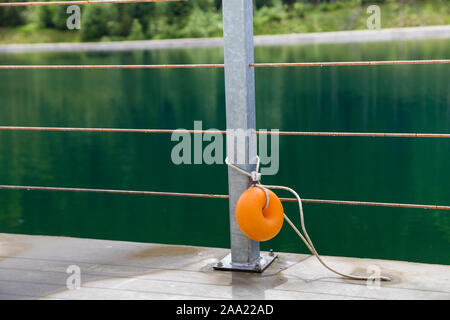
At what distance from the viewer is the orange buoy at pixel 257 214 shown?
188cm

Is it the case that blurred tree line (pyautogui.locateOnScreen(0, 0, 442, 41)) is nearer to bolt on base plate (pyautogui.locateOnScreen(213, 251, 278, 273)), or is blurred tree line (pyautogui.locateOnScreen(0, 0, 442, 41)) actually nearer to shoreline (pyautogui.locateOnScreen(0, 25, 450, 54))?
shoreline (pyautogui.locateOnScreen(0, 25, 450, 54))

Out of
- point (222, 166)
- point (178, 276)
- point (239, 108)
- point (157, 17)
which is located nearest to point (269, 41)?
point (157, 17)

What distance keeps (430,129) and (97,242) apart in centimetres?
781

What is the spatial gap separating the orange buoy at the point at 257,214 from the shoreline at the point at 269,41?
29611 millimetres

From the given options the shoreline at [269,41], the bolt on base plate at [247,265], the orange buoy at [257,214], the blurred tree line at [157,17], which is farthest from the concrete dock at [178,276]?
the blurred tree line at [157,17]

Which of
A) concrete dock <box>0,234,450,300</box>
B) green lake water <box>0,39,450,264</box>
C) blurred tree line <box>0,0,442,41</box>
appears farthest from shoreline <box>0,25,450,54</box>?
concrete dock <box>0,234,450,300</box>

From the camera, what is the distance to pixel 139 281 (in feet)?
6.27

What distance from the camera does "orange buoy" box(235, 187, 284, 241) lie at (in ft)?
6.18

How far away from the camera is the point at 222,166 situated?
23.2 ft

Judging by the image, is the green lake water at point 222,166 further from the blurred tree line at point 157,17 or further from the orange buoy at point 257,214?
the blurred tree line at point 157,17

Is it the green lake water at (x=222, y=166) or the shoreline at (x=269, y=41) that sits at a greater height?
the shoreline at (x=269, y=41)

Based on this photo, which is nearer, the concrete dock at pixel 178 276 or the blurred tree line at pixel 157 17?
the concrete dock at pixel 178 276

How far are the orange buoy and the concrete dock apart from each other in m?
0.13

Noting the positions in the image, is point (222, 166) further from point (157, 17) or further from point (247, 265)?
point (157, 17)
